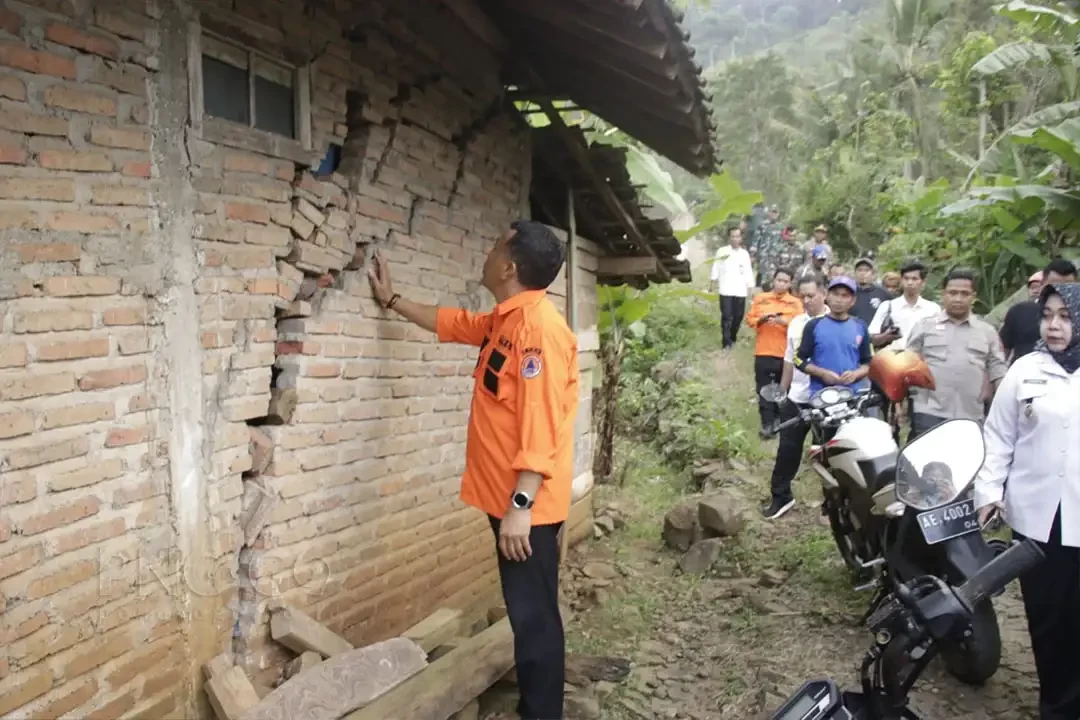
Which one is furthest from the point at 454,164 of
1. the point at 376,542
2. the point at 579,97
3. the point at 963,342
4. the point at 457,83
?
the point at 963,342

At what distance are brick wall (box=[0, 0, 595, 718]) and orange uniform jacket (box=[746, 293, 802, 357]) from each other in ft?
16.4

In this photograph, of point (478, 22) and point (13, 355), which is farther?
point (478, 22)

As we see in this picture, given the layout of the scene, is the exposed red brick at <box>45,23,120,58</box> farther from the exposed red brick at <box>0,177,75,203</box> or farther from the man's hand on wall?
the man's hand on wall

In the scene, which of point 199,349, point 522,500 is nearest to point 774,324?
point 522,500

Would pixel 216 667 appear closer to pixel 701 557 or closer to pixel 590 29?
pixel 590 29

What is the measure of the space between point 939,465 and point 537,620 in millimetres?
1673

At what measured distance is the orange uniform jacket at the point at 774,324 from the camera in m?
8.53

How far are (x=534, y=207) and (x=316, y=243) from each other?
291 centimetres

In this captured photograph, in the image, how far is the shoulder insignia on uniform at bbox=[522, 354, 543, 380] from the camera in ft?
10.1

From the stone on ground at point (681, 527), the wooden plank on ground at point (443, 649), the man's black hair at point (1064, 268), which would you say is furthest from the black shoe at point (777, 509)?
the wooden plank on ground at point (443, 649)

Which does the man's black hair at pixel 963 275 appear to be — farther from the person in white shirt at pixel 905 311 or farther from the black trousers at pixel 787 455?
the black trousers at pixel 787 455

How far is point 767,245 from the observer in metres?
17.1

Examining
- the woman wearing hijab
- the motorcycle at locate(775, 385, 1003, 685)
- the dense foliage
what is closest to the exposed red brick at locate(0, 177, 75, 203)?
the motorcycle at locate(775, 385, 1003, 685)

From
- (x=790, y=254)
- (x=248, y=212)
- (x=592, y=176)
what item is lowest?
(x=248, y=212)
